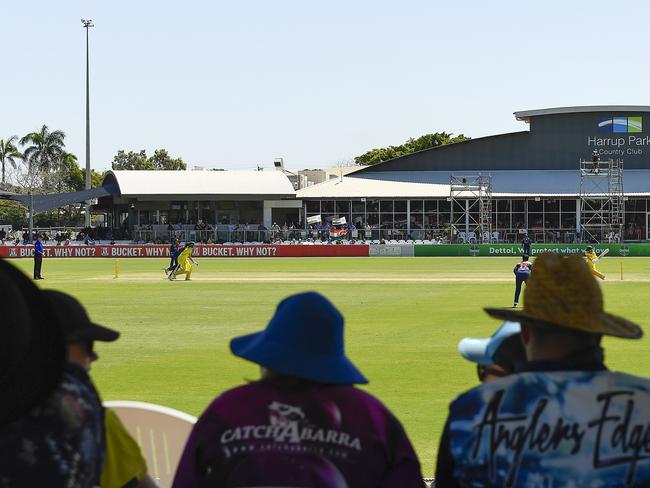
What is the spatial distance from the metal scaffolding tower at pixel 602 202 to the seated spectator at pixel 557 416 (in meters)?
Answer: 68.1

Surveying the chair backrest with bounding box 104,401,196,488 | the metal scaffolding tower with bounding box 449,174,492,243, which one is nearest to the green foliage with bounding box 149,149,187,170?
the metal scaffolding tower with bounding box 449,174,492,243

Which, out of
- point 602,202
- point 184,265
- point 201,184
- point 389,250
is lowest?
point 389,250

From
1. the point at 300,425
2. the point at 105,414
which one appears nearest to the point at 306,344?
the point at 300,425

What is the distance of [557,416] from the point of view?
3816 mm

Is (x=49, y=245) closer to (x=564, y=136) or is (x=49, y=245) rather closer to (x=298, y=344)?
(x=564, y=136)

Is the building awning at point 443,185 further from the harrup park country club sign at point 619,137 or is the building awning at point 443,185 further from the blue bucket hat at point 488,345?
the blue bucket hat at point 488,345

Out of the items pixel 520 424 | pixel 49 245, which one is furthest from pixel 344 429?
pixel 49 245

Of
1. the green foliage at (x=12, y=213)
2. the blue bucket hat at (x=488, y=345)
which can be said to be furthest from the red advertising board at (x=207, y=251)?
the blue bucket hat at (x=488, y=345)

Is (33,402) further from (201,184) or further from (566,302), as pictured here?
(201,184)

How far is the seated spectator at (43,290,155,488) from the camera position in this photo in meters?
4.08

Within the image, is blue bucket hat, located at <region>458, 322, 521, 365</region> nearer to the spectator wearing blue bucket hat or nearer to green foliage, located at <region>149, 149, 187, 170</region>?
the spectator wearing blue bucket hat

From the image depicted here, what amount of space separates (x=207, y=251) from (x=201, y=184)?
1631 cm

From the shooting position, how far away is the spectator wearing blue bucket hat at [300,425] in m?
3.71

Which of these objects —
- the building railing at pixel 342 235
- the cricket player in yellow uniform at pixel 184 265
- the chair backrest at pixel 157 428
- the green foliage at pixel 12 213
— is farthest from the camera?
the green foliage at pixel 12 213
